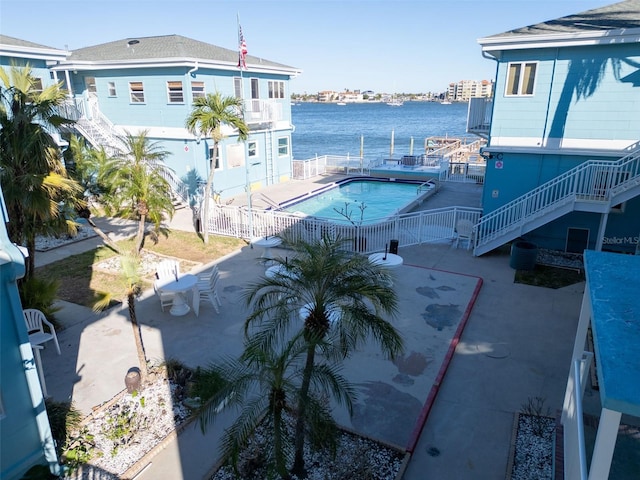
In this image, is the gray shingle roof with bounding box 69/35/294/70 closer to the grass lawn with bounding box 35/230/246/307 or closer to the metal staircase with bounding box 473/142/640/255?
the grass lawn with bounding box 35/230/246/307

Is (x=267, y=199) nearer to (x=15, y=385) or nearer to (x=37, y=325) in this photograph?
(x=37, y=325)

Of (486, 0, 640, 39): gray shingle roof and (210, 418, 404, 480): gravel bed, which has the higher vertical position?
(486, 0, 640, 39): gray shingle roof

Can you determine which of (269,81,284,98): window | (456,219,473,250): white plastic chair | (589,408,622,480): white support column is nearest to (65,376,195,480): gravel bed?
(589,408,622,480): white support column

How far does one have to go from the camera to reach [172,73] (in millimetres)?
19922

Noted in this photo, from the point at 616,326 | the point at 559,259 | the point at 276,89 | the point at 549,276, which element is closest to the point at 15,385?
the point at 616,326

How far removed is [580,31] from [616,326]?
11.7 meters

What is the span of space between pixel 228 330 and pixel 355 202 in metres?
15.6

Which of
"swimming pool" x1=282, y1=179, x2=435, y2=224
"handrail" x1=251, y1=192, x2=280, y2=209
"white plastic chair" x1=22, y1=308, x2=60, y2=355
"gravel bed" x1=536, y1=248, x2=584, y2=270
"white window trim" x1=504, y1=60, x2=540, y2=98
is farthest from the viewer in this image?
"swimming pool" x1=282, y1=179, x2=435, y2=224

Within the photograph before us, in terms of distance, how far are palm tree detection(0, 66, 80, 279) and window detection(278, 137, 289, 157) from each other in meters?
17.2

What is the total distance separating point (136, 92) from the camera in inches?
838

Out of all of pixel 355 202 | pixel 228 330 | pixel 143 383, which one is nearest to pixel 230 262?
pixel 228 330

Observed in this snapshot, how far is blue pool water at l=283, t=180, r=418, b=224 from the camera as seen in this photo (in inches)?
854

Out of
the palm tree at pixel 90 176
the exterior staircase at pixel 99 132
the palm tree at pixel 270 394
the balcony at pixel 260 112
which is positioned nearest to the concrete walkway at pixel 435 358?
the palm tree at pixel 270 394

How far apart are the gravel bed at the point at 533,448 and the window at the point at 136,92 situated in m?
21.0
